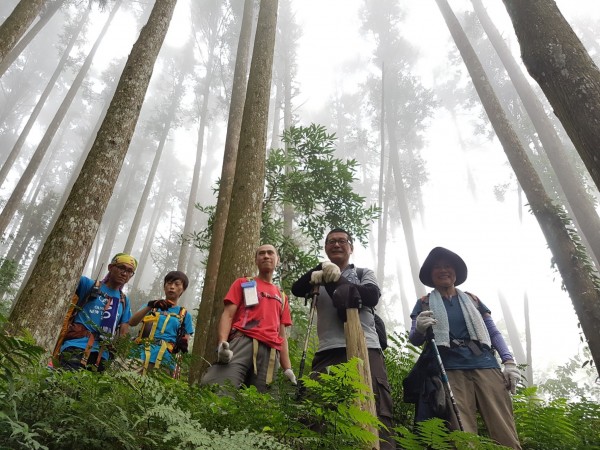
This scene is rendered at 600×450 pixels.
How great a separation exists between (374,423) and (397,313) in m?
38.2

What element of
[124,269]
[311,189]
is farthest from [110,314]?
[311,189]

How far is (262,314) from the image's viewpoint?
3629 mm

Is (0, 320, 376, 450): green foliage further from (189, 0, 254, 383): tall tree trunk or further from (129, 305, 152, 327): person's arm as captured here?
(129, 305, 152, 327): person's arm

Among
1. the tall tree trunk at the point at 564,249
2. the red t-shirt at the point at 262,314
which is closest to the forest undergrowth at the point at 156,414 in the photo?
the red t-shirt at the point at 262,314

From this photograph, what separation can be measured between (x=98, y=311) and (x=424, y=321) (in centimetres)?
311

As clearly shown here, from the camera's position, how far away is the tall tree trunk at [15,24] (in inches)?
257

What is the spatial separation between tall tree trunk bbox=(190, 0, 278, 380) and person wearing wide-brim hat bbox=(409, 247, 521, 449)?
214 cm

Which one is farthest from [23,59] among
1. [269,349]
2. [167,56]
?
[269,349]

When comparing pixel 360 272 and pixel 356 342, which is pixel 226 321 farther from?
pixel 356 342

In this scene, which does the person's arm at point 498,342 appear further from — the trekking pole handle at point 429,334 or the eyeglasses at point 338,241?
the eyeglasses at point 338,241

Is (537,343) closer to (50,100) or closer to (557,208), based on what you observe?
(557,208)

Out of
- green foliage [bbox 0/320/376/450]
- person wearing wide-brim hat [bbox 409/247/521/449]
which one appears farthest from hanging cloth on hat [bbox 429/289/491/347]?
green foliage [bbox 0/320/376/450]

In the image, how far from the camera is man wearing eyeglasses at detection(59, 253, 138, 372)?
3465mm

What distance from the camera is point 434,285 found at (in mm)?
3900
